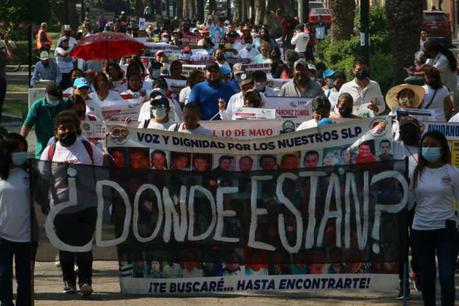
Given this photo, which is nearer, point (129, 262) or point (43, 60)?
point (129, 262)

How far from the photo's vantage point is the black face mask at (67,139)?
36.3 ft

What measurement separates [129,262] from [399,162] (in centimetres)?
225

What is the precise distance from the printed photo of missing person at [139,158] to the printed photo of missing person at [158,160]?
0.05 meters

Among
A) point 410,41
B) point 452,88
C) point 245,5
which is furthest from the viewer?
point 245,5

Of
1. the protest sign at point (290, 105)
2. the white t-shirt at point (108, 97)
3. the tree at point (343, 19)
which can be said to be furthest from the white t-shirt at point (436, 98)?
the tree at point (343, 19)

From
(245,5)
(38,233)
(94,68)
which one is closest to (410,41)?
(94,68)

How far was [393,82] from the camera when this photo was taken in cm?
2380

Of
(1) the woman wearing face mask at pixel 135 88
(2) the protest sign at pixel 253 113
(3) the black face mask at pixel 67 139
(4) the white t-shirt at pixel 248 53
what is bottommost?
(4) the white t-shirt at pixel 248 53

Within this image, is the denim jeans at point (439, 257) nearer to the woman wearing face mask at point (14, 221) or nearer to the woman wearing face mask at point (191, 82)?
the woman wearing face mask at point (14, 221)

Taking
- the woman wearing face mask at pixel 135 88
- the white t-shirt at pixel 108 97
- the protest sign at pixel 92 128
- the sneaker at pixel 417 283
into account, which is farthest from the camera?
the woman wearing face mask at pixel 135 88

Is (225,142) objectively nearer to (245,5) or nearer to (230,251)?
(230,251)

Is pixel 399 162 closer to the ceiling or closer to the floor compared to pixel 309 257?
closer to the ceiling

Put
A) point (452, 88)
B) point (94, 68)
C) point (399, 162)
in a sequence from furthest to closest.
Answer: point (94, 68), point (452, 88), point (399, 162)

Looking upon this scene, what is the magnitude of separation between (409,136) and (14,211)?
3.33 meters
